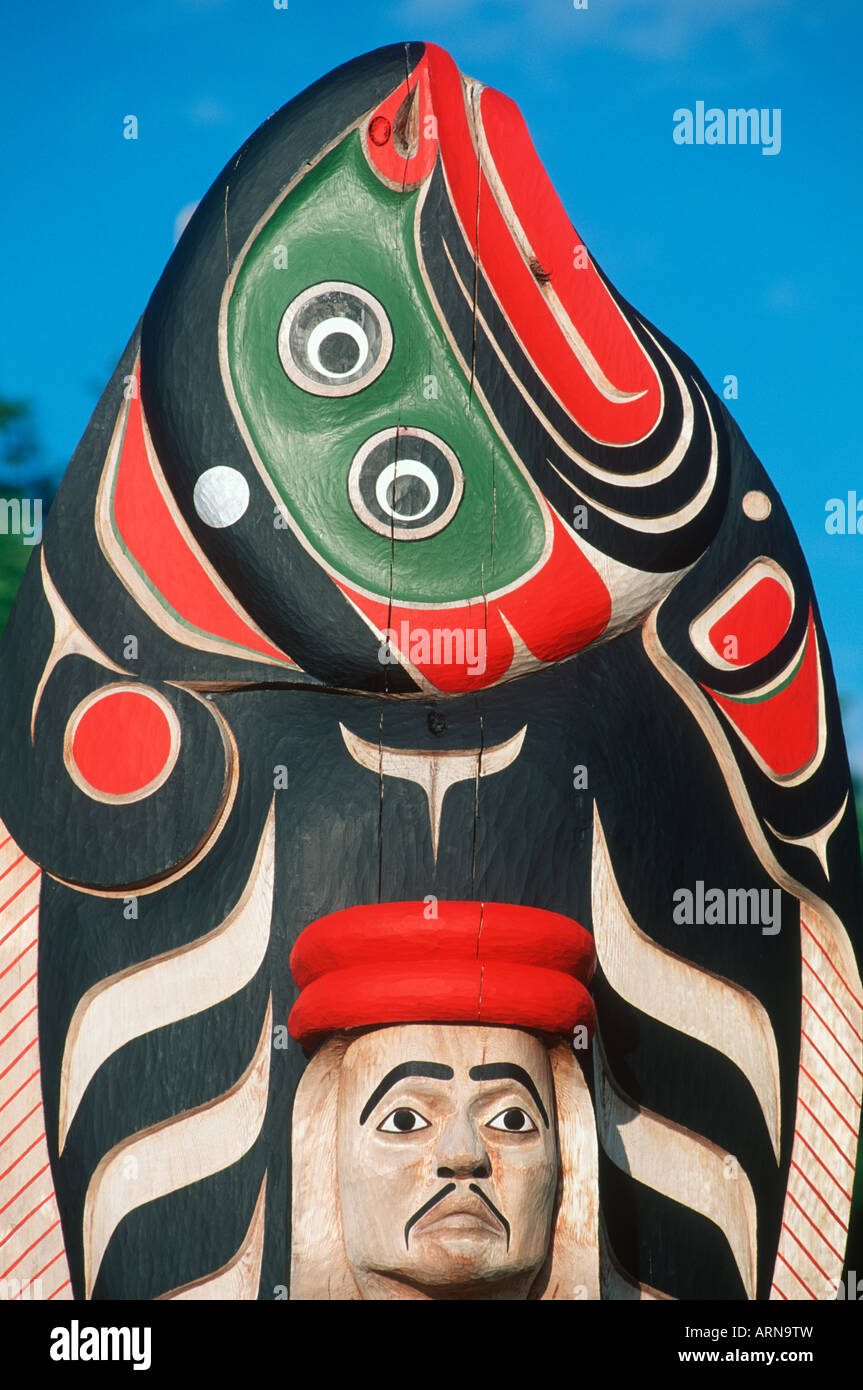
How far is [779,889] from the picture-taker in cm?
522

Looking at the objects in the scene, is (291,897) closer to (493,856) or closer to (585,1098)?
(493,856)

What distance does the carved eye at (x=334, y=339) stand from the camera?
5.14m

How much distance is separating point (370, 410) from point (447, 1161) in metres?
2.09

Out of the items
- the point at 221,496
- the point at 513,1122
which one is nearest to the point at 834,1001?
the point at 513,1122

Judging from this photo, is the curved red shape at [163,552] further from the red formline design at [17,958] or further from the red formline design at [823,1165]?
the red formline design at [823,1165]

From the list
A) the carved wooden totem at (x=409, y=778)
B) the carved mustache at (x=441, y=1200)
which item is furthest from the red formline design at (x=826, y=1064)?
the carved mustache at (x=441, y=1200)

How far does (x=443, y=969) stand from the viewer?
4355mm

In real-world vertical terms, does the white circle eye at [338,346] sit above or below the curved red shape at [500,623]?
above

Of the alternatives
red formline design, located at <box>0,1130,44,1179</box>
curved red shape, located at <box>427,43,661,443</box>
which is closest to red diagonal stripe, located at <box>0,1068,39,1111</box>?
red formline design, located at <box>0,1130,44,1179</box>

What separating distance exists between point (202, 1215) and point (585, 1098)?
1.03 metres

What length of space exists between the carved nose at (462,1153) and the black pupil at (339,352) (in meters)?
2.12
